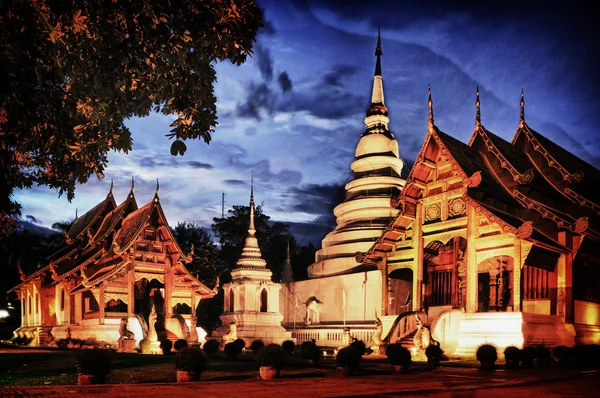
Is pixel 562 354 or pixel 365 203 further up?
pixel 365 203

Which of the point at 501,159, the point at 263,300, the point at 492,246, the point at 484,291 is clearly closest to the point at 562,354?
the point at 492,246

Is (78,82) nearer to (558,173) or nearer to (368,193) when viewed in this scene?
(558,173)

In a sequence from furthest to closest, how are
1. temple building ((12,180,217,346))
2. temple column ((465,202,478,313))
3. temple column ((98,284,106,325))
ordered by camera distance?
1. temple building ((12,180,217,346))
2. temple column ((98,284,106,325))
3. temple column ((465,202,478,313))

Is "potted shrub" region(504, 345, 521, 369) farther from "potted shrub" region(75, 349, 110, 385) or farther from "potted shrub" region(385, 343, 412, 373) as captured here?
"potted shrub" region(75, 349, 110, 385)

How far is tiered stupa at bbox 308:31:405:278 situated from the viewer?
34781 mm

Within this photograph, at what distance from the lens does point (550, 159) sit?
2330 cm

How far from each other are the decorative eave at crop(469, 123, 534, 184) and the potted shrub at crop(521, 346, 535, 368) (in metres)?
5.68

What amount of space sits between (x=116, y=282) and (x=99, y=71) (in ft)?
70.5

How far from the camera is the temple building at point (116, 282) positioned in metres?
28.8

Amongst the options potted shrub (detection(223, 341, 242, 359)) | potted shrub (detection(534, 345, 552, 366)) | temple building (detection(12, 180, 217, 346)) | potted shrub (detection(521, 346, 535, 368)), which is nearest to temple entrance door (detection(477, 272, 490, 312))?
potted shrub (detection(534, 345, 552, 366))

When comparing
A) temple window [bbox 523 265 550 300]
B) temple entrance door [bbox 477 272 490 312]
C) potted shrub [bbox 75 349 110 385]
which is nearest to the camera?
potted shrub [bbox 75 349 110 385]

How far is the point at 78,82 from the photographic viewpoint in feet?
29.1

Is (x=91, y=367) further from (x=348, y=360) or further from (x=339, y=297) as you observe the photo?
(x=339, y=297)

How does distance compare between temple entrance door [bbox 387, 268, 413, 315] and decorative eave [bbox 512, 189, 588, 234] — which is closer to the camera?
decorative eave [bbox 512, 189, 588, 234]
